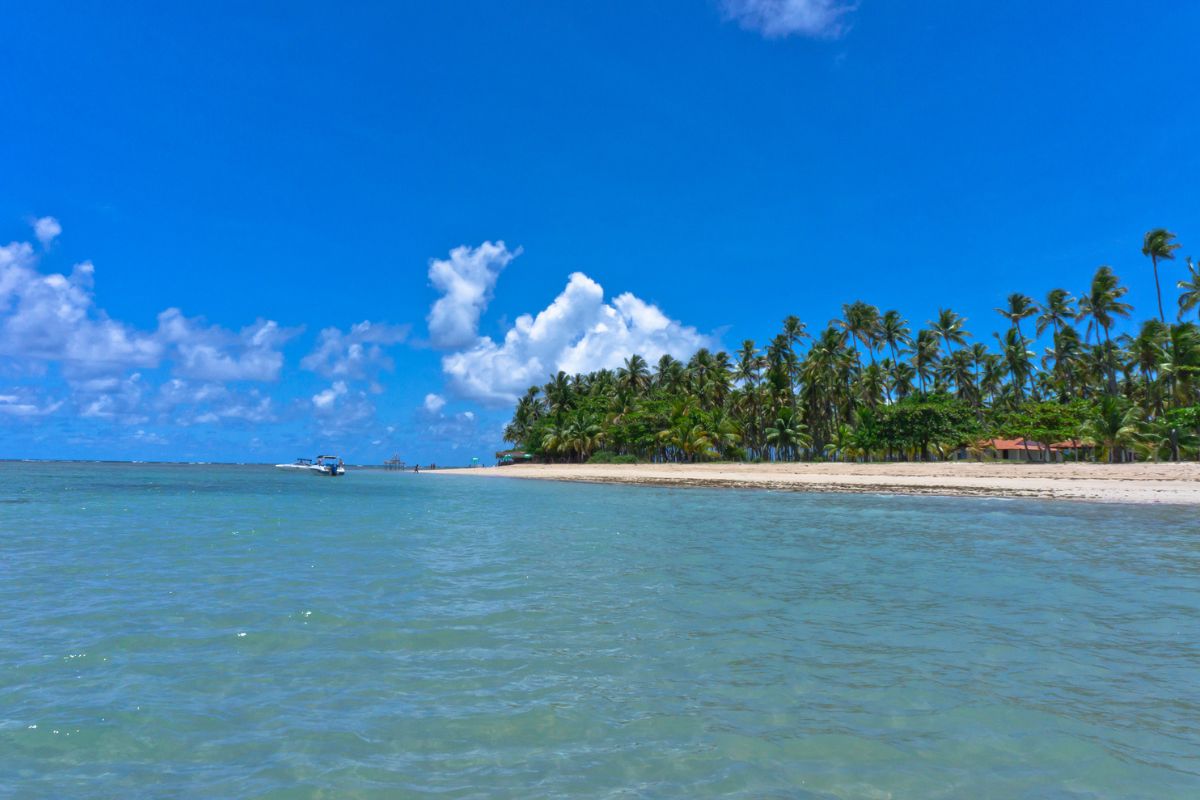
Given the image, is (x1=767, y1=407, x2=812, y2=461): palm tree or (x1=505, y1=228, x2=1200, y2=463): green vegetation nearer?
(x1=505, y1=228, x2=1200, y2=463): green vegetation

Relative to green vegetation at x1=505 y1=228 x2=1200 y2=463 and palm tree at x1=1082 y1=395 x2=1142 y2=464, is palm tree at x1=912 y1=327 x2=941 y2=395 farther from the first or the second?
palm tree at x1=1082 y1=395 x2=1142 y2=464

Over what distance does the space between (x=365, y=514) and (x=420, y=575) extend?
17.0m

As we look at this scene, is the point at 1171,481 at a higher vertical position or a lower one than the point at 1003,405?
lower

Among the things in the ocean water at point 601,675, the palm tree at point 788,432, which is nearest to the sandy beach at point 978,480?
the palm tree at point 788,432

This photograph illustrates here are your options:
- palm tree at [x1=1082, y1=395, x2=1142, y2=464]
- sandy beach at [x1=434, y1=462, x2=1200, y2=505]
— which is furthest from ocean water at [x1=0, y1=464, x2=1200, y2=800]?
palm tree at [x1=1082, y1=395, x2=1142, y2=464]

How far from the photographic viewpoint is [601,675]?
6.59 metres

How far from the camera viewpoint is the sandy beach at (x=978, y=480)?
31.0 m

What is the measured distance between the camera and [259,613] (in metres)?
9.21

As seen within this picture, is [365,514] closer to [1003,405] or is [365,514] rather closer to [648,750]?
[648,750]

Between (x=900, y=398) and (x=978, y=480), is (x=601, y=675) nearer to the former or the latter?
(x=978, y=480)

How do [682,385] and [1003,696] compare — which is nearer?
[1003,696]

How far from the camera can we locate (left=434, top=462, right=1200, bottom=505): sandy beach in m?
31.0

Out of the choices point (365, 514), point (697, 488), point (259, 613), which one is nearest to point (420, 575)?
point (259, 613)

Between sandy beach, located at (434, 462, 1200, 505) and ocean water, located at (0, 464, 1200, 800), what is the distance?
19319 millimetres
